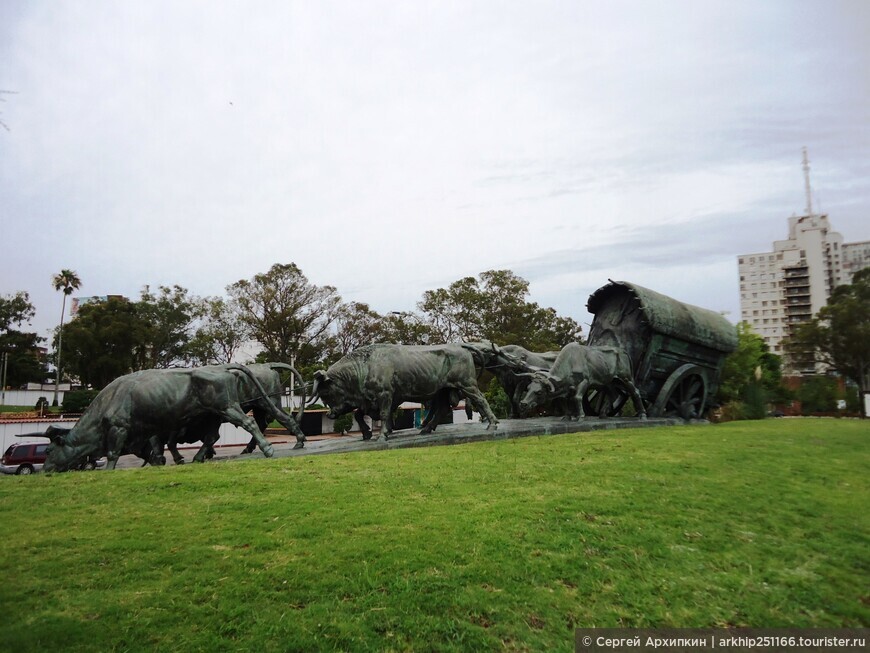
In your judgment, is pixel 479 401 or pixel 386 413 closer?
pixel 386 413

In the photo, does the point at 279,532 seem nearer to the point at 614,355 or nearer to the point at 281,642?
the point at 281,642

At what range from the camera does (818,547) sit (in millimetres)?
6062

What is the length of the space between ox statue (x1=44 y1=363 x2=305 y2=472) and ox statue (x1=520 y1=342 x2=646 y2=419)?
6.62 meters

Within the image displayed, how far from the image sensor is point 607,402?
68.5 ft

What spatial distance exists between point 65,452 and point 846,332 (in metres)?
45.8

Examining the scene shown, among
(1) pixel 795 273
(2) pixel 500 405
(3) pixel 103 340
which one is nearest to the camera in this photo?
(2) pixel 500 405

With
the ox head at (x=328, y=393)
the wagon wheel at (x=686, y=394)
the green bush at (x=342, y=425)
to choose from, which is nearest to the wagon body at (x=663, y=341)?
the wagon wheel at (x=686, y=394)

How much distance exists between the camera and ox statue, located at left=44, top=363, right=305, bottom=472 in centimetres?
1114

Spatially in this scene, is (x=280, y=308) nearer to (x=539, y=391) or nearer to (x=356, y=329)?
(x=356, y=329)

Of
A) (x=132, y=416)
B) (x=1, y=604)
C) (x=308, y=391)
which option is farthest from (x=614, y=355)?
(x=1, y=604)

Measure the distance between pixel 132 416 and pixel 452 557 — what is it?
309 inches

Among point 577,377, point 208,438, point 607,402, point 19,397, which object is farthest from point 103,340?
point 577,377

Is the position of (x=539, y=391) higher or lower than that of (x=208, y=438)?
higher

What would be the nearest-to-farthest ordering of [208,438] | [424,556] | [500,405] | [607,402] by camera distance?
[424,556] → [208,438] → [607,402] → [500,405]
